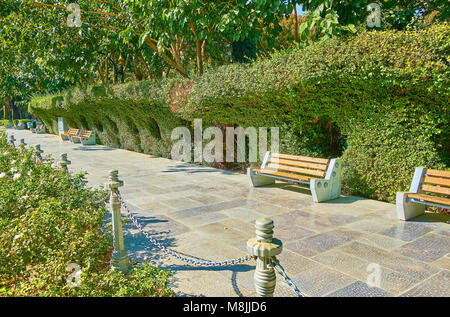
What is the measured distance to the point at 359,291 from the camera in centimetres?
353

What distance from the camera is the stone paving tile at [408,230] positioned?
508 cm

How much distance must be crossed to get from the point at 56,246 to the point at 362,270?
3445 millimetres

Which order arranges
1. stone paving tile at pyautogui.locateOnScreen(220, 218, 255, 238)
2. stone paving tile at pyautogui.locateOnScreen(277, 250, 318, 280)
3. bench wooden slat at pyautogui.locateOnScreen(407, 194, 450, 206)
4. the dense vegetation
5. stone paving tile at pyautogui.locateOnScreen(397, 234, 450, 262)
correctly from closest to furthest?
1. the dense vegetation
2. stone paving tile at pyautogui.locateOnScreen(277, 250, 318, 280)
3. stone paving tile at pyautogui.locateOnScreen(397, 234, 450, 262)
4. bench wooden slat at pyautogui.locateOnScreen(407, 194, 450, 206)
5. stone paving tile at pyautogui.locateOnScreen(220, 218, 255, 238)

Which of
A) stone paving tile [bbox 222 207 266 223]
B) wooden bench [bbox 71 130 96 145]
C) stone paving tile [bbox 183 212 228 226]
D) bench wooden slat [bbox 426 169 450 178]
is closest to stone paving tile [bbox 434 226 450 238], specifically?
bench wooden slat [bbox 426 169 450 178]

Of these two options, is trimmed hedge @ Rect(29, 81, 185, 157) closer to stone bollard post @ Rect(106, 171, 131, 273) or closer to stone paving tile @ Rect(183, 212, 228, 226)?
stone paving tile @ Rect(183, 212, 228, 226)

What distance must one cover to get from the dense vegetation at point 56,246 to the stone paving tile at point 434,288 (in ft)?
8.09

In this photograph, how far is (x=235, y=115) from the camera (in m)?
Answer: 10.2

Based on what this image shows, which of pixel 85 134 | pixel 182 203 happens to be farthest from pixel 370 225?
pixel 85 134

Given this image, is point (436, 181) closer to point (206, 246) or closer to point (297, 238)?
point (297, 238)

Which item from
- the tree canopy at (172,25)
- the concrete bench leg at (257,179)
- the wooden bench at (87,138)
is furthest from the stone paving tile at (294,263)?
the wooden bench at (87,138)

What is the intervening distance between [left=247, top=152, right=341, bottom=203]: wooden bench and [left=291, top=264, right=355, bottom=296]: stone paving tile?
3.10 meters

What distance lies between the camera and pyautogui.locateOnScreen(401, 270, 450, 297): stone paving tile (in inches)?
137
